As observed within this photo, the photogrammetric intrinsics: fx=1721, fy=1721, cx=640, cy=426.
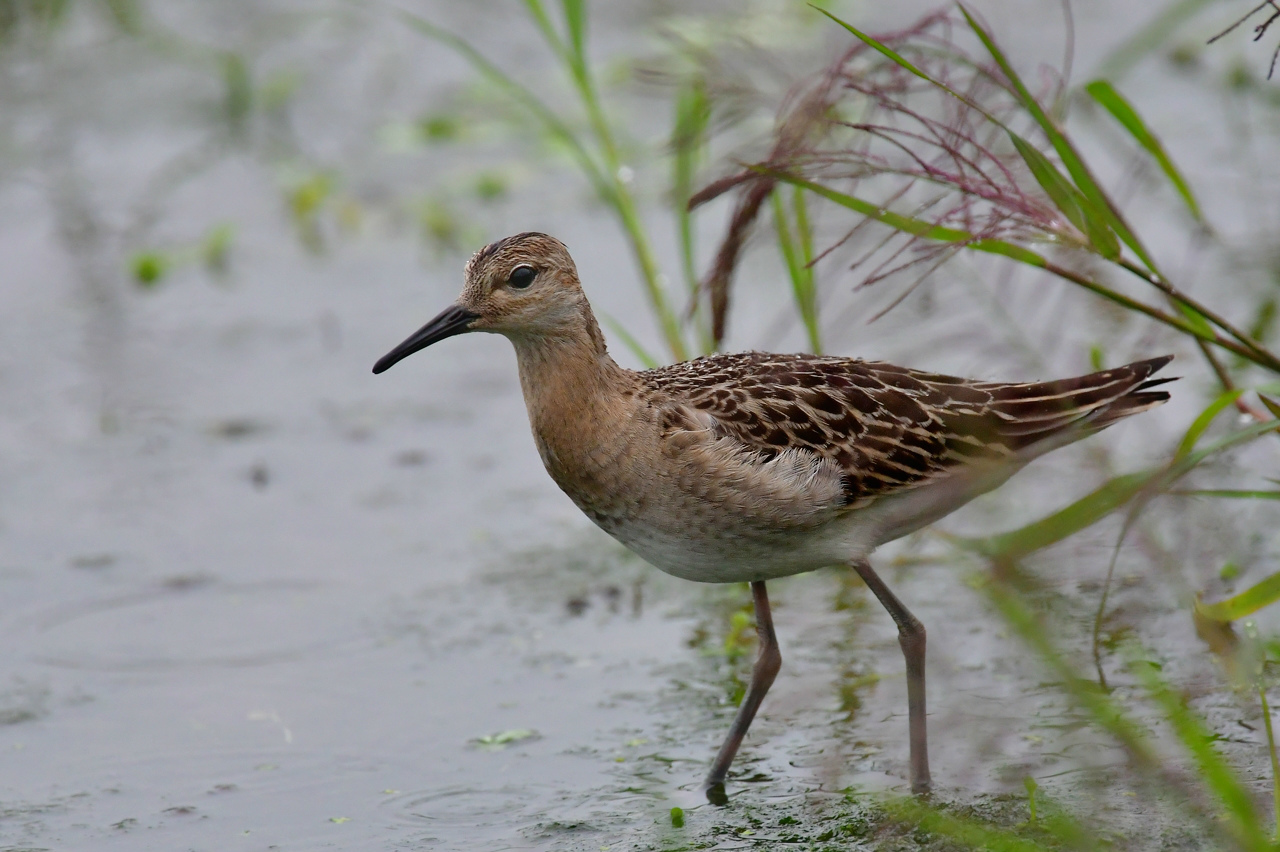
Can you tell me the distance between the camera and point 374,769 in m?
6.45

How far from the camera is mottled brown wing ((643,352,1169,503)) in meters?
5.89

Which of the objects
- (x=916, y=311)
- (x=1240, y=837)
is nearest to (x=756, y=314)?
(x=916, y=311)

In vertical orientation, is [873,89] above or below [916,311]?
above

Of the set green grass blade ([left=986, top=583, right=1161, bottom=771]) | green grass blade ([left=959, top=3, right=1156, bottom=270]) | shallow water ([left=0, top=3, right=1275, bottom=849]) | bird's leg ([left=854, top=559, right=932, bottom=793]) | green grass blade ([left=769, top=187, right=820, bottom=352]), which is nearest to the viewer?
green grass blade ([left=986, top=583, right=1161, bottom=771])

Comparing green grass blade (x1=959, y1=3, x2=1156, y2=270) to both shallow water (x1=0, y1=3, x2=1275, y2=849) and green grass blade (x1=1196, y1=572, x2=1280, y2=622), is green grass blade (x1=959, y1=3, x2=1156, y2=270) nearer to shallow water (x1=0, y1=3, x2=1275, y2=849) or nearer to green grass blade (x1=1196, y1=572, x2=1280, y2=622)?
shallow water (x1=0, y1=3, x2=1275, y2=849)

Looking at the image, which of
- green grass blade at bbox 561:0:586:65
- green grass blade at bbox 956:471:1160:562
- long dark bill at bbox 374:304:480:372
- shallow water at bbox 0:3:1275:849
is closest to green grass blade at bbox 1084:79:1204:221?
shallow water at bbox 0:3:1275:849

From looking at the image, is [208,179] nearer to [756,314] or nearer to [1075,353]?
[756,314]

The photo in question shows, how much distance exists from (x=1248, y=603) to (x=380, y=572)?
4269 mm

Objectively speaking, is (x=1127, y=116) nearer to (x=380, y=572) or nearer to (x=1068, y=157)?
(x=1068, y=157)

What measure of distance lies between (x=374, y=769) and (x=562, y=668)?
1030mm

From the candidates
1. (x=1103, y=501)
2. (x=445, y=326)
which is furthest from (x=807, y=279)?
(x=1103, y=501)

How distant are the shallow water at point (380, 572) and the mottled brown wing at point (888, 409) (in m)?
0.23

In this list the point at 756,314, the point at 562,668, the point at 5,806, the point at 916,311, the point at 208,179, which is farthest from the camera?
the point at 208,179

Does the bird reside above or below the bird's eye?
below
